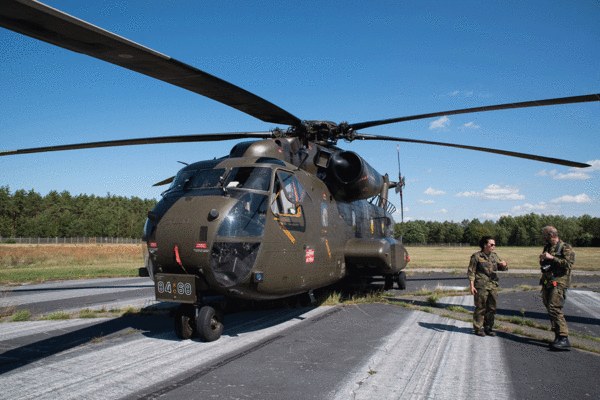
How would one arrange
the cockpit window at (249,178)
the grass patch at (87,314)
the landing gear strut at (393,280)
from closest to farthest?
the cockpit window at (249,178)
the grass patch at (87,314)
the landing gear strut at (393,280)

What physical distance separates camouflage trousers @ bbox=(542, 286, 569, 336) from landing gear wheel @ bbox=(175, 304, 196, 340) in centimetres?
581

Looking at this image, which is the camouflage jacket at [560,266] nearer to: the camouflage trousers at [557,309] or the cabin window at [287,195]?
the camouflage trousers at [557,309]

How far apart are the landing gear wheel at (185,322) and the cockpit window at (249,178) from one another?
87.2 inches

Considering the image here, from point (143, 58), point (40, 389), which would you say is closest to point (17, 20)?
point (143, 58)

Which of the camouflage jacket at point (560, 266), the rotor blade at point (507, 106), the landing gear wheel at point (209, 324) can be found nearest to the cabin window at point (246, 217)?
the landing gear wheel at point (209, 324)

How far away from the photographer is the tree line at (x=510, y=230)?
10319 centimetres

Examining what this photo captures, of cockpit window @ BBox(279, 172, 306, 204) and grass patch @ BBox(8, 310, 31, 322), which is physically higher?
cockpit window @ BBox(279, 172, 306, 204)

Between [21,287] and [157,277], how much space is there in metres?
11.6

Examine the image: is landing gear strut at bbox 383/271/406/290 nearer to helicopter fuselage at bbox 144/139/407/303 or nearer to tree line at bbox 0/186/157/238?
helicopter fuselage at bbox 144/139/407/303

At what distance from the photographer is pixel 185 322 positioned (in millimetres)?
5906

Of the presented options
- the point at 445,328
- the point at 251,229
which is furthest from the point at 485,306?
the point at 251,229

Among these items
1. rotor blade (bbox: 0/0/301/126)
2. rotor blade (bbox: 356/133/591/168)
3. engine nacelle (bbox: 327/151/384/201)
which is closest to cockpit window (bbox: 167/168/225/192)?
rotor blade (bbox: 0/0/301/126)

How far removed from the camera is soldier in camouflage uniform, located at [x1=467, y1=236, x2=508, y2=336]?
6.36m

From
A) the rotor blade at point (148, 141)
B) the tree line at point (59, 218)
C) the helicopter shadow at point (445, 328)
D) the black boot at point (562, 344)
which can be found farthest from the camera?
A: the tree line at point (59, 218)
